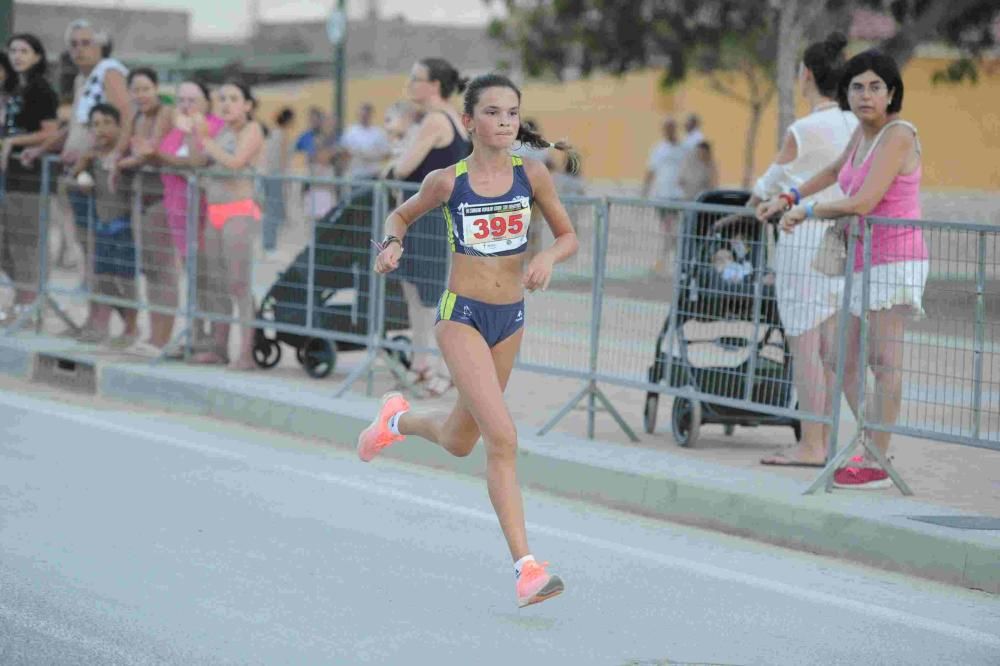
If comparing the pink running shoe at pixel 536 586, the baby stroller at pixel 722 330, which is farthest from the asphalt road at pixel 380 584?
the baby stroller at pixel 722 330

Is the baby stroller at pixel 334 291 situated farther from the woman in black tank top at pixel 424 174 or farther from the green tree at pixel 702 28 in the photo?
the green tree at pixel 702 28

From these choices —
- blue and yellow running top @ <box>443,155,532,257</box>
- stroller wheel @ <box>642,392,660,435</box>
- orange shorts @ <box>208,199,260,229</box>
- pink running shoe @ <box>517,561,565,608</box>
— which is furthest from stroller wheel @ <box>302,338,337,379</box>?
pink running shoe @ <box>517,561,565,608</box>

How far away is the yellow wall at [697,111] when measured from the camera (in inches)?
1432

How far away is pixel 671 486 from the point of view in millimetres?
8383

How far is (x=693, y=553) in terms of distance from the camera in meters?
7.60

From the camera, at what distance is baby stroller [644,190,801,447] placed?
913cm

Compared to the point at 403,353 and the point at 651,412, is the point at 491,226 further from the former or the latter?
the point at 403,353

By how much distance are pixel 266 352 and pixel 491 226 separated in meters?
5.59

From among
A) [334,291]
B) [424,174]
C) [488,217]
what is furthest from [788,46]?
[488,217]

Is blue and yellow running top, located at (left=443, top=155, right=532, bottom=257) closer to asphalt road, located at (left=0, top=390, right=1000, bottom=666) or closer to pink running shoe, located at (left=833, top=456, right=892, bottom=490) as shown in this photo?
asphalt road, located at (left=0, top=390, right=1000, bottom=666)

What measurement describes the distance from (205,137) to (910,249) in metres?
5.16

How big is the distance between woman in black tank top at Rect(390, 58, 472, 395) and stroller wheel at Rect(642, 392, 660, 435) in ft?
4.67

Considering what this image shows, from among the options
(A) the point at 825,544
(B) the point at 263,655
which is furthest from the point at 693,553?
(B) the point at 263,655

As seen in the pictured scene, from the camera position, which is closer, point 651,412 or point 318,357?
point 651,412
